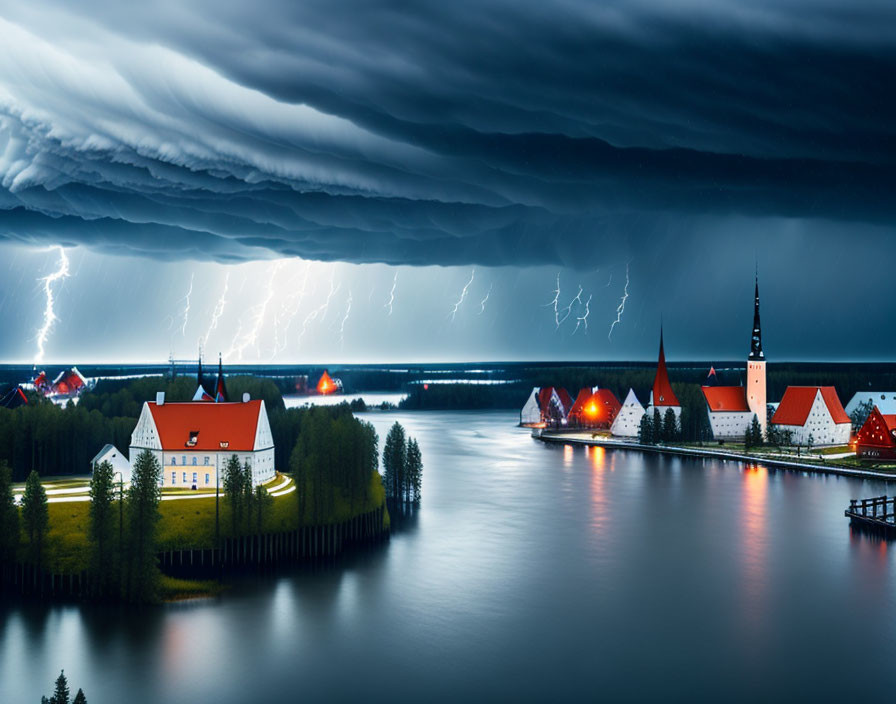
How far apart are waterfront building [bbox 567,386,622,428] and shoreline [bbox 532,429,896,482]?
10560 millimetres

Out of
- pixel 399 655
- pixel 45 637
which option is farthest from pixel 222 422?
pixel 399 655

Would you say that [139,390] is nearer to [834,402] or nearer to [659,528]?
[659,528]

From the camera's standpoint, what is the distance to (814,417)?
137m

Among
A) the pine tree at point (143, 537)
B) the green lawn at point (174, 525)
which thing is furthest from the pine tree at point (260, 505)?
the pine tree at point (143, 537)

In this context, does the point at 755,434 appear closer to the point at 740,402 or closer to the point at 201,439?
the point at 740,402

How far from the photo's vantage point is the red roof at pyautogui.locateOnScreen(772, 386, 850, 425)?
A: 13588 centimetres

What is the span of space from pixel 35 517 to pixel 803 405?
10948 cm

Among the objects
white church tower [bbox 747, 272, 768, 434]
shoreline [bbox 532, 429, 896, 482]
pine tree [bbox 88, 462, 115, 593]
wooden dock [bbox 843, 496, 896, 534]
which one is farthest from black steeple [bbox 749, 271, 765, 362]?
pine tree [bbox 88, 462, 115, 593]

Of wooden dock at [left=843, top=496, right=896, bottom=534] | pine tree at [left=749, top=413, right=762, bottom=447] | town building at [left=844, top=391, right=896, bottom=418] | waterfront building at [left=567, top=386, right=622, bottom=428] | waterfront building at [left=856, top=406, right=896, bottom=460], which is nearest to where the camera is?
wooden dock at [left=843, top=496, right=896, bottom=534]

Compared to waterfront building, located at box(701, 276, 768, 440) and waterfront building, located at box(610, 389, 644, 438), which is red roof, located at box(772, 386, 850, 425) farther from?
waterfront building, located at box(610, 389, 644, 438)

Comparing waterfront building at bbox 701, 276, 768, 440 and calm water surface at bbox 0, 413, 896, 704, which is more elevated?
waterfront building at bbox 701, 276, 768, 440

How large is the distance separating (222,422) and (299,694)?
132ft

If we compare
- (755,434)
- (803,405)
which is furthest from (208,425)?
(803,405)

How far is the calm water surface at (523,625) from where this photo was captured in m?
47.3
